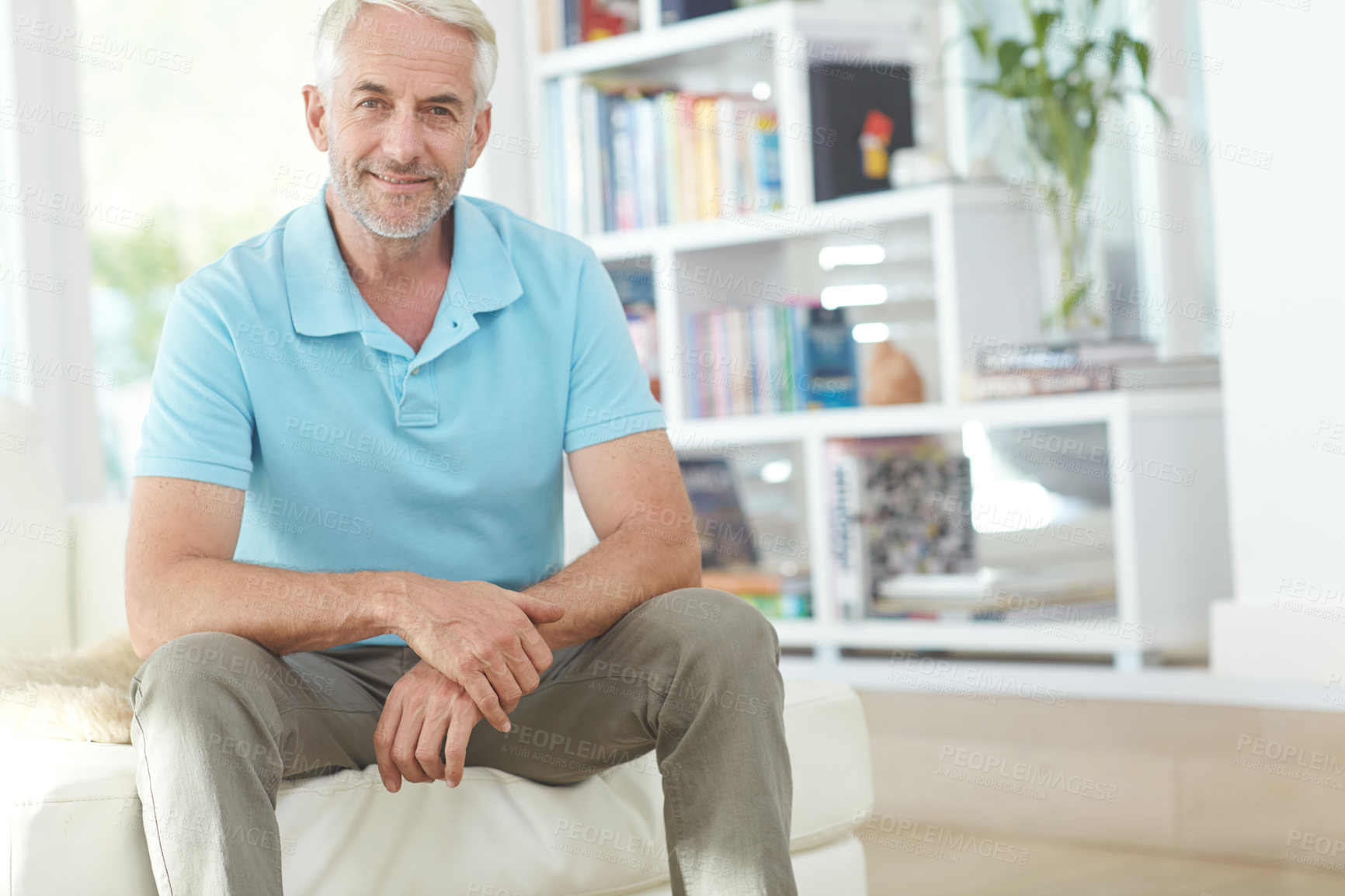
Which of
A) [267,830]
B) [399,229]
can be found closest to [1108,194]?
[399,229]

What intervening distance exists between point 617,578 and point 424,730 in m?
0.25

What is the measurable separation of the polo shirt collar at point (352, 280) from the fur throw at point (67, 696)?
414mm

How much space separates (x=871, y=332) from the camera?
2670 mm

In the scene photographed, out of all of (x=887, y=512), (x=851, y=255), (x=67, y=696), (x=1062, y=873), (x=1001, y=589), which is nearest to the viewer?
(x=67, y=696)

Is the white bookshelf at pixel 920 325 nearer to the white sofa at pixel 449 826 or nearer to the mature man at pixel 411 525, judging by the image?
the white sofa at pixel 449 826

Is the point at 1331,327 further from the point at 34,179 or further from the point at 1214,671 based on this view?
the point at 34,179

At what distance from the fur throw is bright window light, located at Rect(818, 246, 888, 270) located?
1.64m

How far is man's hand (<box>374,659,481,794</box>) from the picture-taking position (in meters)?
1.15

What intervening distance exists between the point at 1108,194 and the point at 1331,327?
3.12 ft

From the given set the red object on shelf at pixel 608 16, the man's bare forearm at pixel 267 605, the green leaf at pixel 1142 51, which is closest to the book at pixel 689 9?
the red object on shelf at pixel 608 16

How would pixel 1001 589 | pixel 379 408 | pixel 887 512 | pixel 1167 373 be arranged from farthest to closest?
pixel 887 512, pixel 1001 589, pixel 1167 373, pixel 379 408

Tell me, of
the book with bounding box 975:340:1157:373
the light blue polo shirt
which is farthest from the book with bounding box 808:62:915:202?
the light blue polo shirt

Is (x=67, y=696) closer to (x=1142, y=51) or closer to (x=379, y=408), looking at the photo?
(x=379, y=408)

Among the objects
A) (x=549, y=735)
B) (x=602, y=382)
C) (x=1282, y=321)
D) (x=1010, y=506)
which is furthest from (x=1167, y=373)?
Answer: (x=549, y=735)
